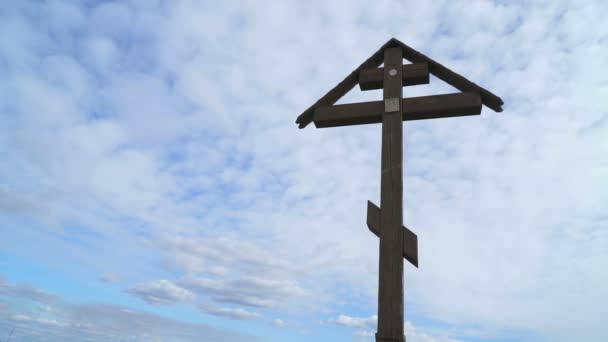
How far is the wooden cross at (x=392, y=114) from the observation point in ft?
14.3

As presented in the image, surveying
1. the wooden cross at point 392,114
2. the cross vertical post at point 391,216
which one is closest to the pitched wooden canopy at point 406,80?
the wooden cross at point 392,114

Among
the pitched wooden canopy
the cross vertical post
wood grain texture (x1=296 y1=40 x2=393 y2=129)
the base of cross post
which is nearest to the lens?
the base of cross post

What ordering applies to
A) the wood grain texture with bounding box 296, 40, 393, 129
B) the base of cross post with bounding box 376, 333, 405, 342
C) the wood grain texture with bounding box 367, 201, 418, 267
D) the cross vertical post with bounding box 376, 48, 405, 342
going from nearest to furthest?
the base of cross post with bounding box 376, 333, 405, 342 → the cross vertical post with bounding box 376, 48, 405, 342 → the wood grain texture with bounding box 367, 201, 418, 267 → the wood grain texture with bounding box 296, 40, 393, 129

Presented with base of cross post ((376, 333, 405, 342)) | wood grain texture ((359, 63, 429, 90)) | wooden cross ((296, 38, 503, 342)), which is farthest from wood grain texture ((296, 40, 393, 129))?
base of cross post ((376, 333, 405, 342))

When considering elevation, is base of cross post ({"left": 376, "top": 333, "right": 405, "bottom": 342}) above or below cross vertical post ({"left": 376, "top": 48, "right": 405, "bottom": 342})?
below

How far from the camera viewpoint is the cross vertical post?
13.9ft

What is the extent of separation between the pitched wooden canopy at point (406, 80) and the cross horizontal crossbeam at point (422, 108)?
0.01 meters

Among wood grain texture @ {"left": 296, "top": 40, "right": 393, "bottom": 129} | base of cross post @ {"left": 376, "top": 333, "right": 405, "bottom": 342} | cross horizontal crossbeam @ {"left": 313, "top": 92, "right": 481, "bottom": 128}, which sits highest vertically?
wood grain texture @ {"left": 296, "top": 40, "right": 393, "bottom": 129}

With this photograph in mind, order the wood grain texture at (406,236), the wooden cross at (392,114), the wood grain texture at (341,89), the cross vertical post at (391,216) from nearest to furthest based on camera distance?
1. the cross vertical post at (391,216)
2. the wooden cross at (392,114)
3. the wood grain texture at (406,236)
4. the wood grain texture at (341,89)

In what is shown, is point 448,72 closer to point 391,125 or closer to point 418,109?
point 418,109

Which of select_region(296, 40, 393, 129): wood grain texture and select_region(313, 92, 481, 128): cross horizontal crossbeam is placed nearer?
select_region(313, 92, 481, 128): cross horizontal crossbeam

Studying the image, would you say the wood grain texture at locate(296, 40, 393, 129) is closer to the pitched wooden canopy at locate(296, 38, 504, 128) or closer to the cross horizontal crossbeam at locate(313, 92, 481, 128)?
the pitched wooden canopy at locate(296, 38, 504, 128)

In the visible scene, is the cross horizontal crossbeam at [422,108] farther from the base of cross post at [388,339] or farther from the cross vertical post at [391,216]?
the base of cross post at [388,339]

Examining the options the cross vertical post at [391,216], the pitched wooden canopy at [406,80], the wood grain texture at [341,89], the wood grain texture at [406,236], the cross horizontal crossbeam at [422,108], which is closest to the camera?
the cross vertical post at [391,216]
